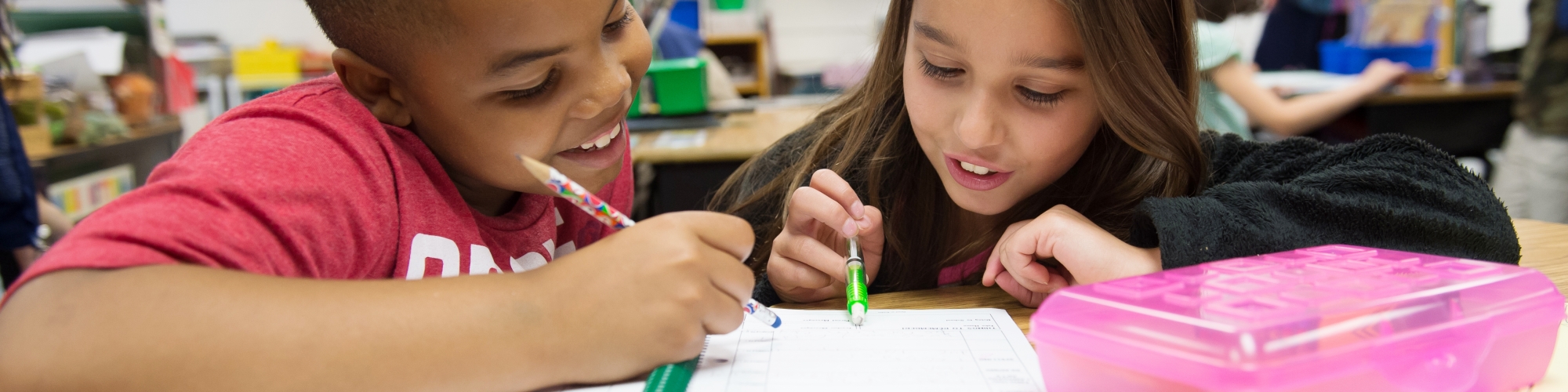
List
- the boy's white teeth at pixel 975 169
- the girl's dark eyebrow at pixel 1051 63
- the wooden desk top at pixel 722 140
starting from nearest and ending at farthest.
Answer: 1. the girl's dark eyebrow at pixel 1051 63
2. the boy's white teeth at pixel 975 169
3. the wooden desk top at pixel 722 140

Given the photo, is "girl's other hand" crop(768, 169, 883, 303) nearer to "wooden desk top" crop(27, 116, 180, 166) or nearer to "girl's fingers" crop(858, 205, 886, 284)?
"girl's fingers" crop(858, 205, 886, 284)

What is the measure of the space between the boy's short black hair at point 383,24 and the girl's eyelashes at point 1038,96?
48 cm

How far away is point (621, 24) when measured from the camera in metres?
0.71

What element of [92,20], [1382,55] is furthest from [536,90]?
[1382,55]

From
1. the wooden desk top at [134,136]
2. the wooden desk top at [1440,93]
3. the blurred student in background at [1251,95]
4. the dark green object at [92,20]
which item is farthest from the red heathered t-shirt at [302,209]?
the wooden desk top at [1440,93]

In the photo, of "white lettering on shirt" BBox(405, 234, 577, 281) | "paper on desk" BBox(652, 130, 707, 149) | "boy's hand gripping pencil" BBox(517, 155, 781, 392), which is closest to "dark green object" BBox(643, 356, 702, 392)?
"boy's hand gripping pencil" BBox(517, 155, 781, 392)

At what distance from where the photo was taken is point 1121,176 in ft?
3.02

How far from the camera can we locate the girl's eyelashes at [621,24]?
688mm

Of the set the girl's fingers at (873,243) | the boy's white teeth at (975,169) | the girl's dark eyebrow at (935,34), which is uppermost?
the girl's dark eyebrow at (935,34)

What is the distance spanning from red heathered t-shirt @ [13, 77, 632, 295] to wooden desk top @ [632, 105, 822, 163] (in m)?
0.66

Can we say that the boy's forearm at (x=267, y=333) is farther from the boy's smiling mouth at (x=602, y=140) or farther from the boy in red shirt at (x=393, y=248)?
the boy's smiling mouth at (x=602, y=140)

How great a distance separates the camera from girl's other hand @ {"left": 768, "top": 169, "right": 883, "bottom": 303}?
0.76 meters

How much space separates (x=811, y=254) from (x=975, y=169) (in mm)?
190

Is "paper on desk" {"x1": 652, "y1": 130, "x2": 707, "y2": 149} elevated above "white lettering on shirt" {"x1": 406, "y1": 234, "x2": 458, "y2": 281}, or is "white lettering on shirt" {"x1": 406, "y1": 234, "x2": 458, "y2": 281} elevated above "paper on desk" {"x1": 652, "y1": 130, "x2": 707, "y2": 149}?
"white lettering on shirt" {"x1": 406, "y1": 234, "x2": 458, "y2": 281}
